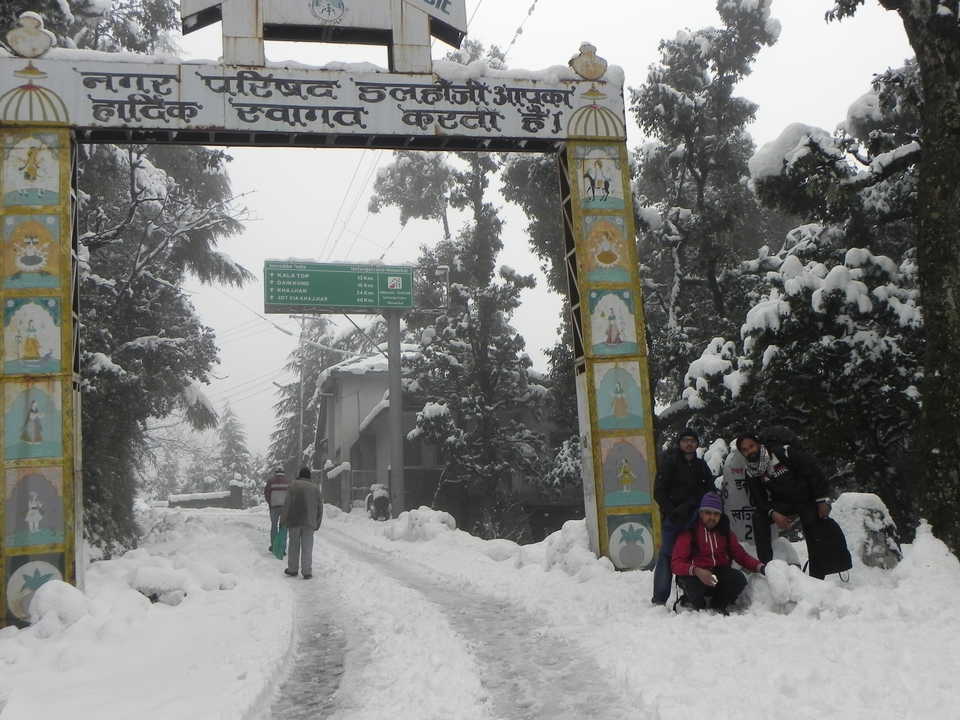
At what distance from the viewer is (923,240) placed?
827 cm

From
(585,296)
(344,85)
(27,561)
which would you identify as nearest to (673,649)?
(585,296)

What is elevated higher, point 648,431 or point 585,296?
point 585,296

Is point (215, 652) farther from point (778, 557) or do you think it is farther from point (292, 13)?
point (292, 13)

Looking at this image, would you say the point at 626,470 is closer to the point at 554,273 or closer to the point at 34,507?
the point at 34,507

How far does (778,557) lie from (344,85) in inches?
313

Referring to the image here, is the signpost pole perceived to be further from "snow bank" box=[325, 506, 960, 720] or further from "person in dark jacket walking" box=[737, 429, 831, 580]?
"person in dark jacket walking" box=[737, 429, 831, 580]

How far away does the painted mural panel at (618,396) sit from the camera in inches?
438

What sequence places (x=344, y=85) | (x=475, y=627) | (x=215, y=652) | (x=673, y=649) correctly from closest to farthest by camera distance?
(x=673, y=649)
(x=215, y=652)
(x=475, y=627)
(x=344, y=85)

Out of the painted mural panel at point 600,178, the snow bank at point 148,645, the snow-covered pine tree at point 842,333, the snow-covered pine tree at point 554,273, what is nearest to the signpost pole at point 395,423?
the snow-covered pine tree at point 554,273

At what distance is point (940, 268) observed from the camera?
8.03m

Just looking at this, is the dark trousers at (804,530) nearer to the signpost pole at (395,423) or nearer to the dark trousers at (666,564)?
the dark trousers at (666,564)

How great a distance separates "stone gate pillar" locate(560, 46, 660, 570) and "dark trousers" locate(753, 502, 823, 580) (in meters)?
3.09

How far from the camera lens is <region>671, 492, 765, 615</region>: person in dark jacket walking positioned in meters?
7.00

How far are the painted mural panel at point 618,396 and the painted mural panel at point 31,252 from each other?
6980 millimetres
